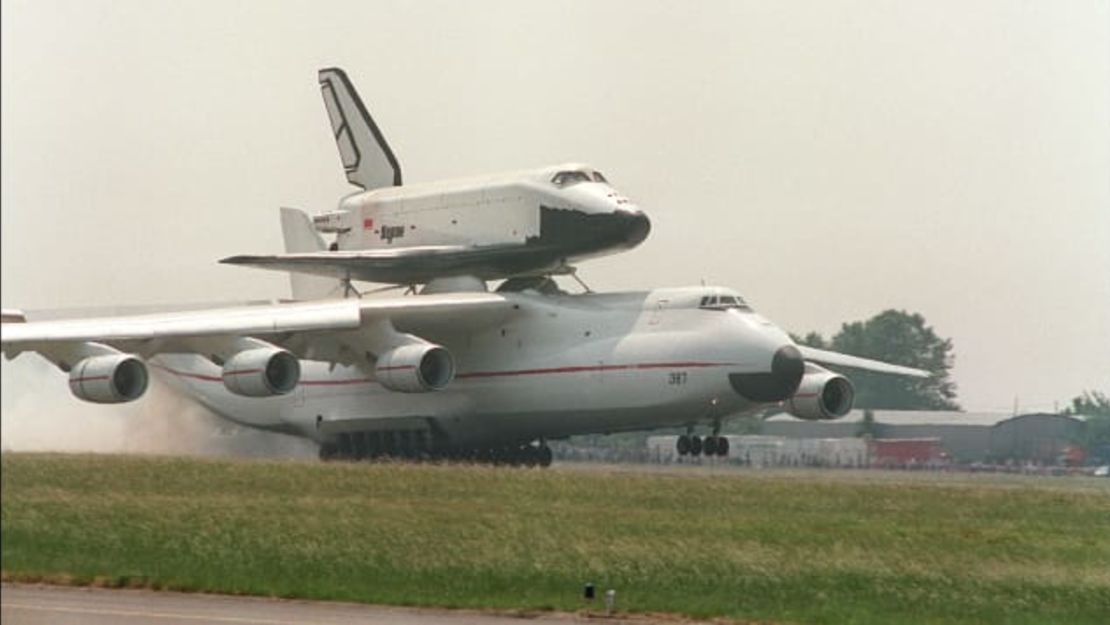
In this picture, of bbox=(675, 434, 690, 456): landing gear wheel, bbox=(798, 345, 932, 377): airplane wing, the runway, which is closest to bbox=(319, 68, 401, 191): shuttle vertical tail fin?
the runway

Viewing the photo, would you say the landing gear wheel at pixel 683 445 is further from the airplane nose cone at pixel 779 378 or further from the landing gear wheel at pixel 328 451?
the landing gear wheel at pixel 328 451

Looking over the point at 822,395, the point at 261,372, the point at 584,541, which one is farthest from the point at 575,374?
the point at 584,541

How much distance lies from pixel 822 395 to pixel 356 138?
1360 centimetres

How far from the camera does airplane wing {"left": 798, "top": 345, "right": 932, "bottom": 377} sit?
27.5m

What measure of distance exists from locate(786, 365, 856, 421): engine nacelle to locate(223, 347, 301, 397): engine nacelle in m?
7.22

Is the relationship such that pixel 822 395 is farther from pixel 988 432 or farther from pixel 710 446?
pixel 988 432

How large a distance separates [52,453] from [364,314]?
637 inches

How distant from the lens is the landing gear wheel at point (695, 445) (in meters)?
32.4

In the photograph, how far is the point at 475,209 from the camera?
23594 millimetres

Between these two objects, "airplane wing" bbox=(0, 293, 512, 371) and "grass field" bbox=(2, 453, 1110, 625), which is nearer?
"airplane wing" bbox=(0, 293, 512, 371)

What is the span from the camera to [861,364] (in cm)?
2873

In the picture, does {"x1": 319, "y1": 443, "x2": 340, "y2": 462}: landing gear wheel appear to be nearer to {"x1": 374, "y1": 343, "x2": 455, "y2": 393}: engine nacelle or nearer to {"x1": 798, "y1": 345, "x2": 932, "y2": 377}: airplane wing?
{"x1": 374, "y1": 343, "x2": 455, "y2": 393}: engine nacelle

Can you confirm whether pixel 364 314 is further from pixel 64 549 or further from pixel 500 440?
pixel 64 549

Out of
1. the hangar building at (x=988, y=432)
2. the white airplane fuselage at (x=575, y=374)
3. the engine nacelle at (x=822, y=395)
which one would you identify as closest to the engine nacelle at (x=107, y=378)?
the hangar building at (x=988, y=432)
